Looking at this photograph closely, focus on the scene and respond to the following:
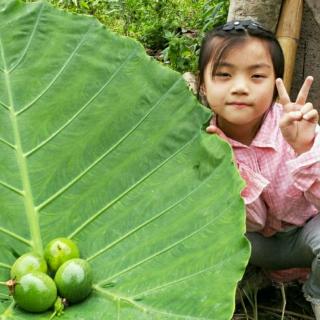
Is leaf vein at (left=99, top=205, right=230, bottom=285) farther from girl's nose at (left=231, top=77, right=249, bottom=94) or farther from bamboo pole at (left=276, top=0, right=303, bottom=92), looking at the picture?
bamboo pole at (left=276, top=0, right=303, bottom=92)

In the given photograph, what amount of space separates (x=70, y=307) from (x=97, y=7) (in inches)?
155

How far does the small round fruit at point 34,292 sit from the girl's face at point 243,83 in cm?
68

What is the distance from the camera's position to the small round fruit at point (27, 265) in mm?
1438

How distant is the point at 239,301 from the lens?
2270mm

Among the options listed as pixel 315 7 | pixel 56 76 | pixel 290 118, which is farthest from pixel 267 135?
pixel 315 7

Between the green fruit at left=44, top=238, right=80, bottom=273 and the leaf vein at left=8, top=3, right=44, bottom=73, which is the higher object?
the leaf vein at left=8, top=3, right=44, bottom=73

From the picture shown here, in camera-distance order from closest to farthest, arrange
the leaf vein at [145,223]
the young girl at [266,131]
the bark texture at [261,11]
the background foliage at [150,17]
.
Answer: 1. the leaf vein at [145,223]
2. the young girl at [266,131]
3. the bark texture at [261,11]
4. the background foliage at [150,17]

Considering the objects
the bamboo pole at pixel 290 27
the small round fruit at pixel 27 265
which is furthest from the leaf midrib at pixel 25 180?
the bamboo pole at pixel 290 27

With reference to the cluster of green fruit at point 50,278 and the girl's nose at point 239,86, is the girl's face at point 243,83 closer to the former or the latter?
the girl's nose at point 239,86

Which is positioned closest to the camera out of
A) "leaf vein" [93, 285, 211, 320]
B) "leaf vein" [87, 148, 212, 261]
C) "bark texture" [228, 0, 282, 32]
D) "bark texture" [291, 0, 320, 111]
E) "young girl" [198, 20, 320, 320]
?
"leaf vein" [93, 285, 211, 320]

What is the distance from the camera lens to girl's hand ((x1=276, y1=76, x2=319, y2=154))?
64.9 inches

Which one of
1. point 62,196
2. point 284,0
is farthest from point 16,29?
point 284,0

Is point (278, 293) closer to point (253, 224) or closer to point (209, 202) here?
point (253, 224)

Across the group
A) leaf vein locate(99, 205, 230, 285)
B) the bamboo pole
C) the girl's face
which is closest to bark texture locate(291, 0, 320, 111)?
the bamboo pole
